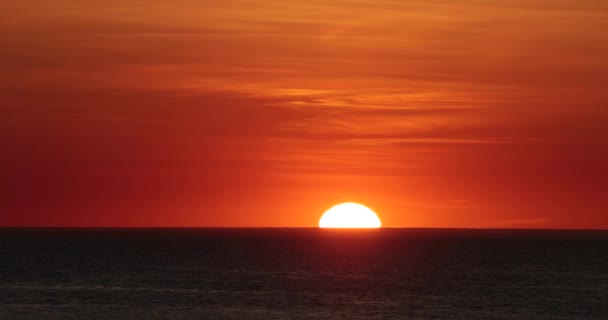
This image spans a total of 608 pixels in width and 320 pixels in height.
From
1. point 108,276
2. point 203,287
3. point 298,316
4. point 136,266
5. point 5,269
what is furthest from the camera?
point 136,266

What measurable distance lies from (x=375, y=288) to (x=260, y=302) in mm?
20488

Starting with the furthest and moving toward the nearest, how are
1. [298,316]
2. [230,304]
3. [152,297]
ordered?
[152,297] → [230,304] → [298,316]

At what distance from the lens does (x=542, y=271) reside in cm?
14212

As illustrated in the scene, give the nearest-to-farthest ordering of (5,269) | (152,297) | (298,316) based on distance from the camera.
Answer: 1. (298,316)
2. (152,297)
3. (5,269)

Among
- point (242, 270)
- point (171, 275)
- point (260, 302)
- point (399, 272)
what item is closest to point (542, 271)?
point (399, 272)

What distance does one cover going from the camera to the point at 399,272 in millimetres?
135250

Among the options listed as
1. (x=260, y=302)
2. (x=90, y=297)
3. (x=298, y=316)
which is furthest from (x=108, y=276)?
(x=298, y=316)

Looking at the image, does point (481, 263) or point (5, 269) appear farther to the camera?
point (481, 263)

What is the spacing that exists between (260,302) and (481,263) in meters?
93.0

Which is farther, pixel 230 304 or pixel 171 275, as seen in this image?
pixel 171 275

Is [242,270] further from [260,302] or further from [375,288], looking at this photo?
[260,302]

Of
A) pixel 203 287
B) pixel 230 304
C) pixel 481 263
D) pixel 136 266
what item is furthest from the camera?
pixel 481 263

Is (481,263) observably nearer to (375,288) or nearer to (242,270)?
(242,270)

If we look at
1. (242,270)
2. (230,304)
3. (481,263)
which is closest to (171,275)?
(242,270)
